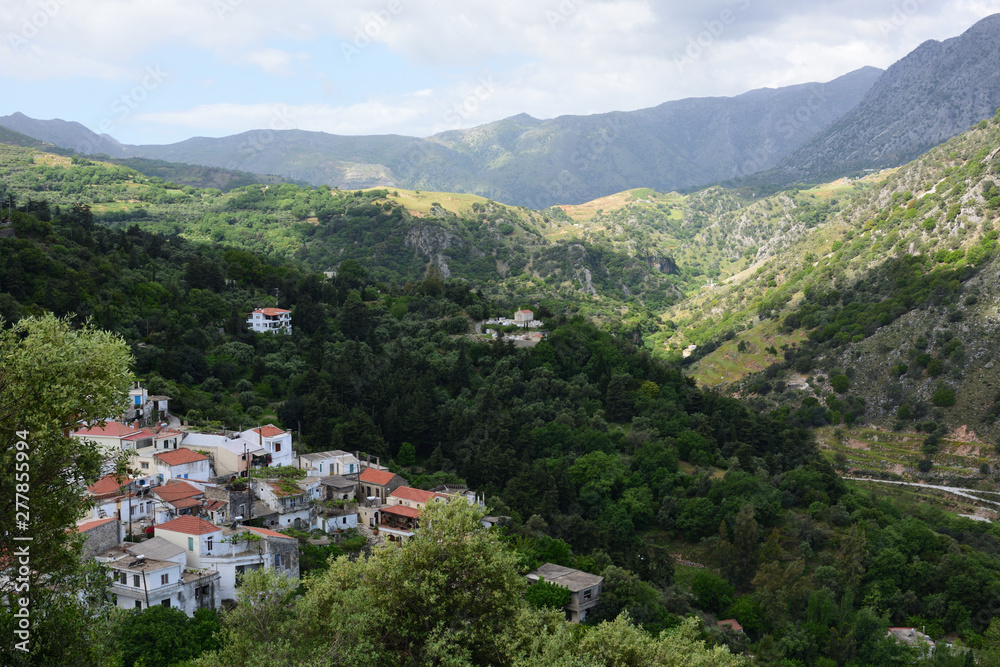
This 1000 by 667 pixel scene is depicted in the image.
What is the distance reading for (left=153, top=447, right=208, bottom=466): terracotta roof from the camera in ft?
106

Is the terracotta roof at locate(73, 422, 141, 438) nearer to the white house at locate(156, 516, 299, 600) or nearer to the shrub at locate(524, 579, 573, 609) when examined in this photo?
the white house at locate(156, 516, 299, 600)

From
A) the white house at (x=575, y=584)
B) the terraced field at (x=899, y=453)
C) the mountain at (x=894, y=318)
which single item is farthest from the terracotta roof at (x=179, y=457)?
the mountain at (x=894, y=318)

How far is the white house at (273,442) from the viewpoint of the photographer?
3653 centimetres

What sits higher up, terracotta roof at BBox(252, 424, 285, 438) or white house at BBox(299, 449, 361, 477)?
terracotta roof at BBox(252, 424, 285, 438)

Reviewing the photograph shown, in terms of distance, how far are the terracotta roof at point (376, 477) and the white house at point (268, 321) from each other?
24.3 meters

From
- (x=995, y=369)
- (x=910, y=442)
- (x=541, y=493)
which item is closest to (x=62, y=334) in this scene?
(x=541, y=493)

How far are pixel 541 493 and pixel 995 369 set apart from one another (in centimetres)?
4836

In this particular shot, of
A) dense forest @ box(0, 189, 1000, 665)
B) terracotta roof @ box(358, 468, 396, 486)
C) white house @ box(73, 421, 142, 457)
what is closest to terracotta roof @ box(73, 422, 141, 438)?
white house @ box(73, 421, 142, 457)

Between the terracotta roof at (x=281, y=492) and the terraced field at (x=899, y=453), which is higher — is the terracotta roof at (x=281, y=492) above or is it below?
above

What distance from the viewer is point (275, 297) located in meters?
67.1

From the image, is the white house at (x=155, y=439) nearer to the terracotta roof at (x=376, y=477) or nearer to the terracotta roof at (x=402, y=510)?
the terracotta roof at (x=376, y=477)

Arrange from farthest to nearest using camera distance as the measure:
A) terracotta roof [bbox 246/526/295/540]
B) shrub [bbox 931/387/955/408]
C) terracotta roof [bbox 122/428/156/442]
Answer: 1. shrub [bbox 931/387/955/408]
2. terracotta roof [bbox 122/428/156/442]
3. terracotta roof [bbox 246/526/295/540]

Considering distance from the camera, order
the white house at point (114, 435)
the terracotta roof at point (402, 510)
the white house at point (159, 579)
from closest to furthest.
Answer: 1. the white house at point (159, 579)
2. the white house at point (114, 435)
3. the terracotta roof at point (402, 510)

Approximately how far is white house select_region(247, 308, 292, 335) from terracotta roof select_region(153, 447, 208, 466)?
26430 millimetres
